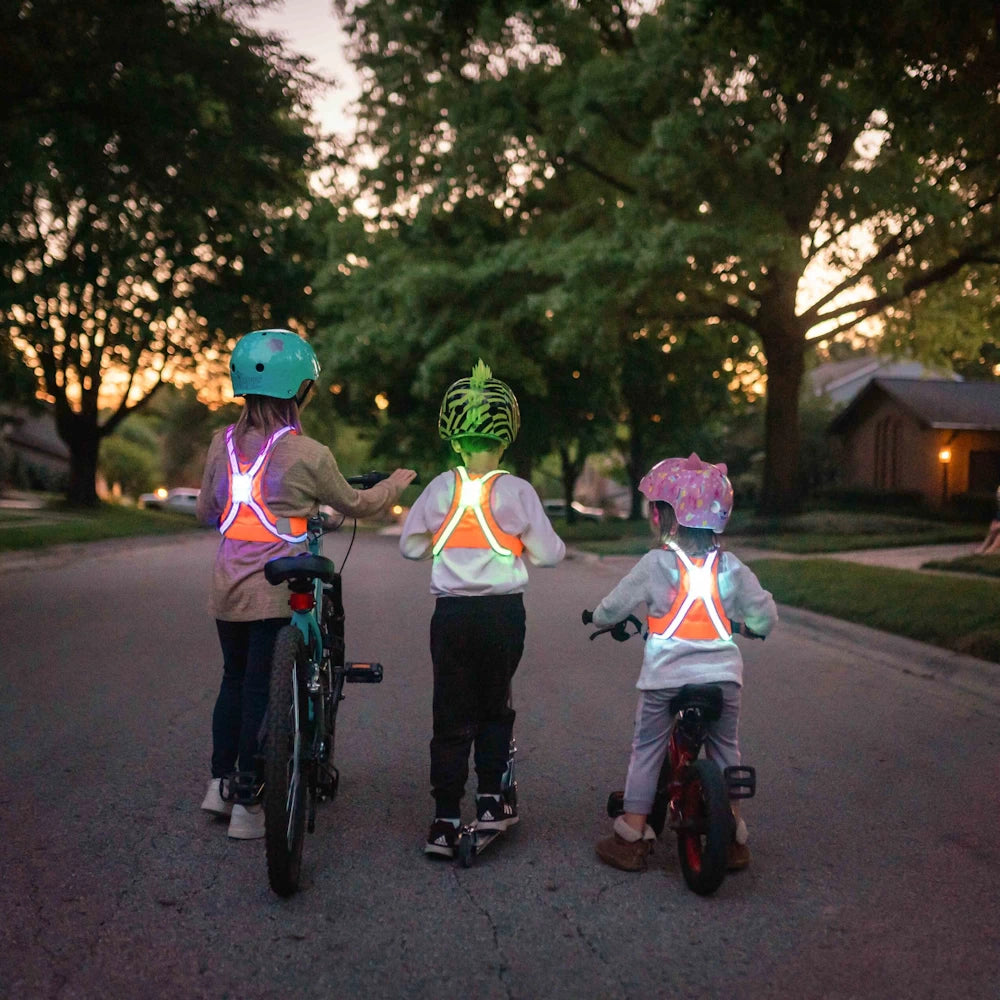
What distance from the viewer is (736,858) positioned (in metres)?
4.51

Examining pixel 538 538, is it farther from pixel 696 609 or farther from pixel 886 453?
pixel 886 453

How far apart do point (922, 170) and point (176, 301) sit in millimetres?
18905

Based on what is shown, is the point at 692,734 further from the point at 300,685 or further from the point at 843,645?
the point at 843,645

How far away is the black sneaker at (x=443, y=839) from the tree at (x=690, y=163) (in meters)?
11.9

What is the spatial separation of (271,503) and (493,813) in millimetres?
1481

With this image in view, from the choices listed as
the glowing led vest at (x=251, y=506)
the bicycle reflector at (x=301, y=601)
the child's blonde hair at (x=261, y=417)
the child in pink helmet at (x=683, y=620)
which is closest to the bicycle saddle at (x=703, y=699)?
the child in pink helmet at (x=683, y=620)

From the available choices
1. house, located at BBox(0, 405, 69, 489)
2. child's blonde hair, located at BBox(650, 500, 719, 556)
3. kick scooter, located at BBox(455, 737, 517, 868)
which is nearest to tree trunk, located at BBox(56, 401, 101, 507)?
house, located at BBox(0, 405, 69, 489)

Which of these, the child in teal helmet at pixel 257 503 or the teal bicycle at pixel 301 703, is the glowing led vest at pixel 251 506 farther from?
the teal bicycle at pixel 301 703

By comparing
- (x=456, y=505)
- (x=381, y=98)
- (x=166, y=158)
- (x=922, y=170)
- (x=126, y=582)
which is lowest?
(x=126, y=582)

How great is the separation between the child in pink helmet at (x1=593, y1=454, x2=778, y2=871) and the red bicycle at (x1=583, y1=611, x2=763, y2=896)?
67 millimetres

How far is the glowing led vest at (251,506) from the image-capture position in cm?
471

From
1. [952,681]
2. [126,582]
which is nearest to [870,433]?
[126,582]

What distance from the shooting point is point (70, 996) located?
Answer: 3.30m

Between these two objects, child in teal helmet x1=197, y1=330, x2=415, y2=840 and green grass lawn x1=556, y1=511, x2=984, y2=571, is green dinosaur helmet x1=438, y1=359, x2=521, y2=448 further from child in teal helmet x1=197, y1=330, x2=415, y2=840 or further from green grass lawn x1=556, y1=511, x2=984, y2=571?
green grass lawn x1=556, y1=511, x2=984, y2=571
